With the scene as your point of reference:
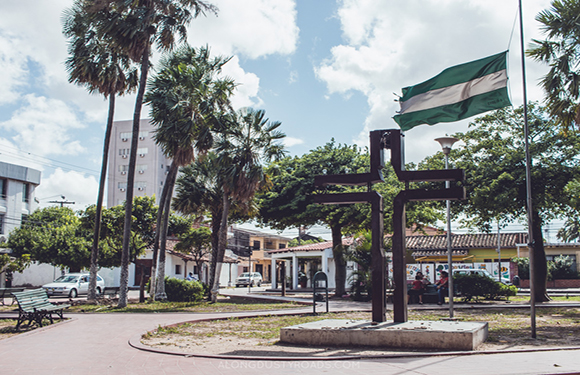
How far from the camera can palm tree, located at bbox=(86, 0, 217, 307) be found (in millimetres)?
19797

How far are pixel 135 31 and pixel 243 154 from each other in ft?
21.0

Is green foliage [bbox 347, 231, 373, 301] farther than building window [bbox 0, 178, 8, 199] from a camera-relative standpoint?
No

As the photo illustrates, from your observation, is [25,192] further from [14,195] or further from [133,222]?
[133,222]

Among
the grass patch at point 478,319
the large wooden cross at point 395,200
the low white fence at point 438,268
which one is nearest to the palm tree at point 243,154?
the grass patch at point 478,319

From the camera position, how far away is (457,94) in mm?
12203

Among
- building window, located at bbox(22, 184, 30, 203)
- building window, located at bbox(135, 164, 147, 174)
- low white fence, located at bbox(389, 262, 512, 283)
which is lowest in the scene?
low white fence, located at bbox(389, 262, 512, 283)

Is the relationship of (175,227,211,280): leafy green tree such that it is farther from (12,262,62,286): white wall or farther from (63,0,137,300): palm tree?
(12,262,62,286): white wall

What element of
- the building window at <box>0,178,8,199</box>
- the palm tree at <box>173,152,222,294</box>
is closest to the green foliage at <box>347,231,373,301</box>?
the palm tree at <box>173,152,222,294</box>

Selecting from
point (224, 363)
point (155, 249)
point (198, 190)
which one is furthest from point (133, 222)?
point (224, 363)

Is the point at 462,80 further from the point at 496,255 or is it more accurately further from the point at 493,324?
the point at 496,255

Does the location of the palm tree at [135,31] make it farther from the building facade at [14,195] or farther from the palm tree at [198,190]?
the building facade at [14,195]

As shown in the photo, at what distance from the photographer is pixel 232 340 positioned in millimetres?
10500

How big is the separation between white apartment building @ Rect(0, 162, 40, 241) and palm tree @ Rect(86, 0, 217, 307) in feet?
87.9

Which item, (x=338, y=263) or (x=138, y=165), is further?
(x=138, y=165)
